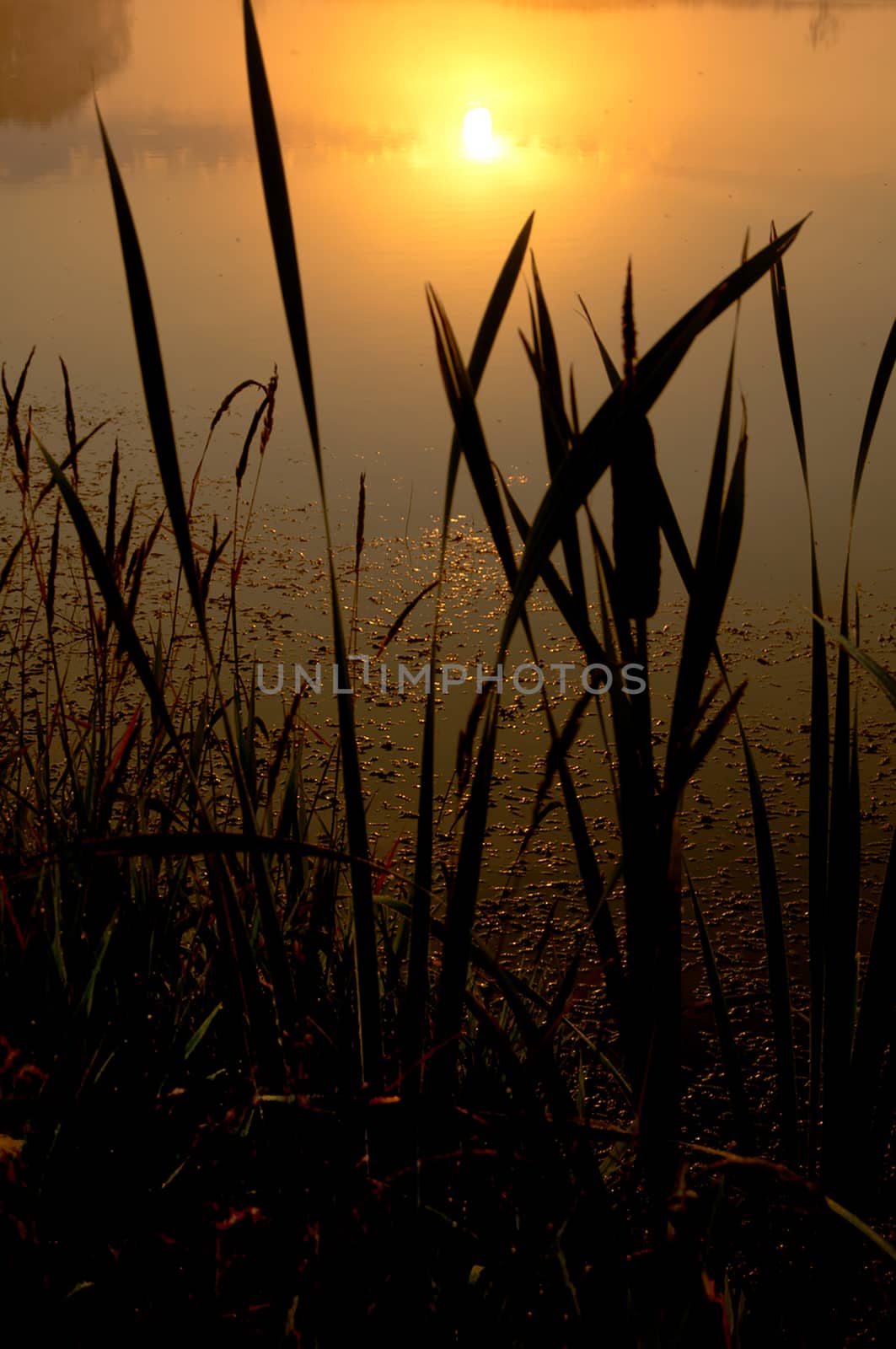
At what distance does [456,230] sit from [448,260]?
0.72m

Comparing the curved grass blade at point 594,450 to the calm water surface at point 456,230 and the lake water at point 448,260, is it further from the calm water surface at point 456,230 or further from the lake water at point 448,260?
the calm water surface at point 456,230

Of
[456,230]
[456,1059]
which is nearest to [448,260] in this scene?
[456,230]

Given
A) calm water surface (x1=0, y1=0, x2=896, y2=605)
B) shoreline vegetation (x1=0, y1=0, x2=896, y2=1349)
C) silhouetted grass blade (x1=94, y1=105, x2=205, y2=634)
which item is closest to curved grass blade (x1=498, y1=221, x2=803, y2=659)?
shoreline vegetation (x1=0, y1=0, x2=896, y2=1349)

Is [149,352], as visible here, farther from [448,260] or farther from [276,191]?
[448,260]

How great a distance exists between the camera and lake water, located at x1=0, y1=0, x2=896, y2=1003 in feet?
10.1

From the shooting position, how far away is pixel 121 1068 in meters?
0.88

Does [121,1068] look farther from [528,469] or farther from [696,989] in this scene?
[528,469]

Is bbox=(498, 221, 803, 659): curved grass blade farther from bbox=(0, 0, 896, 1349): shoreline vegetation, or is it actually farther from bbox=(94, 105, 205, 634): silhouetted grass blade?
bbox=(94, 105, 205, 634): silhouetted grass blade

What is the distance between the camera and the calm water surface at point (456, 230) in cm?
348

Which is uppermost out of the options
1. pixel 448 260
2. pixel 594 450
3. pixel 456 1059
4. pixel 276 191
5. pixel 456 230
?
pixel 456 230

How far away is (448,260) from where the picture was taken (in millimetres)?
5152

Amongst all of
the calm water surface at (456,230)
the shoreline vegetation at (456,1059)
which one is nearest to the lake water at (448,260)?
the calm water surface at (456,230)

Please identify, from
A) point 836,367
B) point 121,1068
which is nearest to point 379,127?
point 836,367

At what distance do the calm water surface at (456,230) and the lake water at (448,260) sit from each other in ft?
0.06
